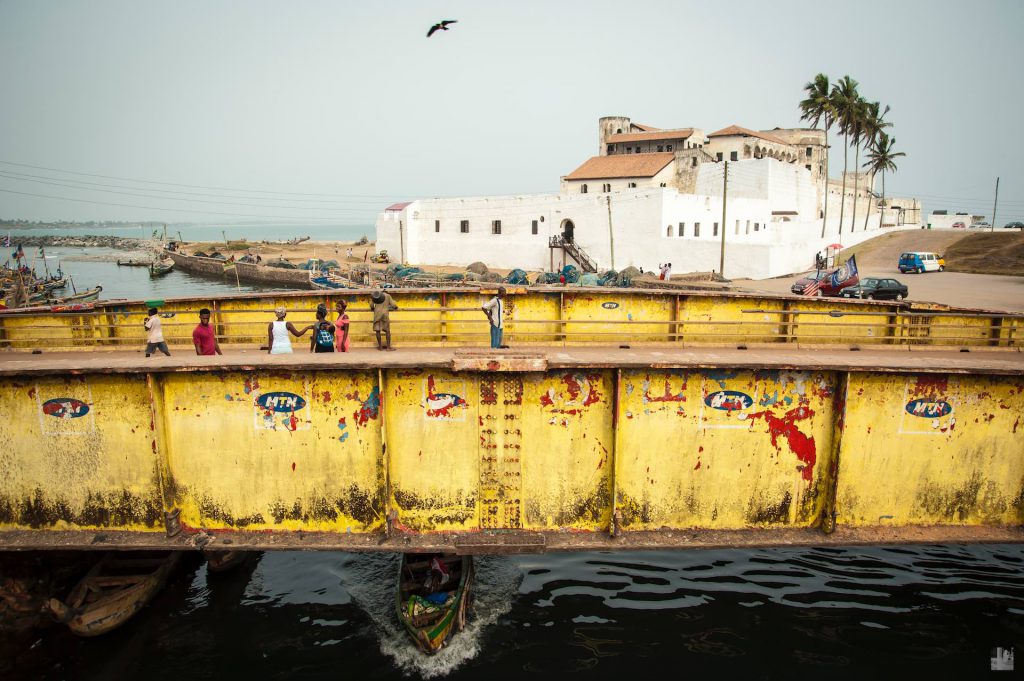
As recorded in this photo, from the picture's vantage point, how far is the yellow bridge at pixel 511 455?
9305 millimetres

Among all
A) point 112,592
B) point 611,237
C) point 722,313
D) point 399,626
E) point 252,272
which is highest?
point 611,237

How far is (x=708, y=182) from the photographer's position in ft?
198

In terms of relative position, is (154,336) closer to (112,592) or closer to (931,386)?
(112,592)

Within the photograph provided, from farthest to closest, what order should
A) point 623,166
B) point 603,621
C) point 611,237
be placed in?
point 623,166, point 611,237, point 603,621

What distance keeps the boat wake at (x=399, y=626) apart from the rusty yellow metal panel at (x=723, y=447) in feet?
14.0

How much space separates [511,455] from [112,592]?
8.53m

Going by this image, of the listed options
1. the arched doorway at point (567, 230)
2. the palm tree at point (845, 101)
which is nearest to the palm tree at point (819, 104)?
the palm tree at point (845, 101)

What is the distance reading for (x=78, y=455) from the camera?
941cm

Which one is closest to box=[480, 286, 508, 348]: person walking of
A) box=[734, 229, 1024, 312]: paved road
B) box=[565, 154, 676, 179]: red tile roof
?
box=[734, 229, 1024, 312]: paved road

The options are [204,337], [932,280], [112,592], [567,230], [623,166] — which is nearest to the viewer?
[112,592]

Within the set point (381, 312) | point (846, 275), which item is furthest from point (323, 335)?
point (846, 275)

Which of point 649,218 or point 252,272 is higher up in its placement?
point 649,218

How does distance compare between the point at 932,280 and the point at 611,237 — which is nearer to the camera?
the point at 932,280

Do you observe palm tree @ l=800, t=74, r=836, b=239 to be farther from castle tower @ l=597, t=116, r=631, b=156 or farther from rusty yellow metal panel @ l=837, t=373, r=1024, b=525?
rusty yellow metal panel @ l=837, t=373, r=1024, b=525
